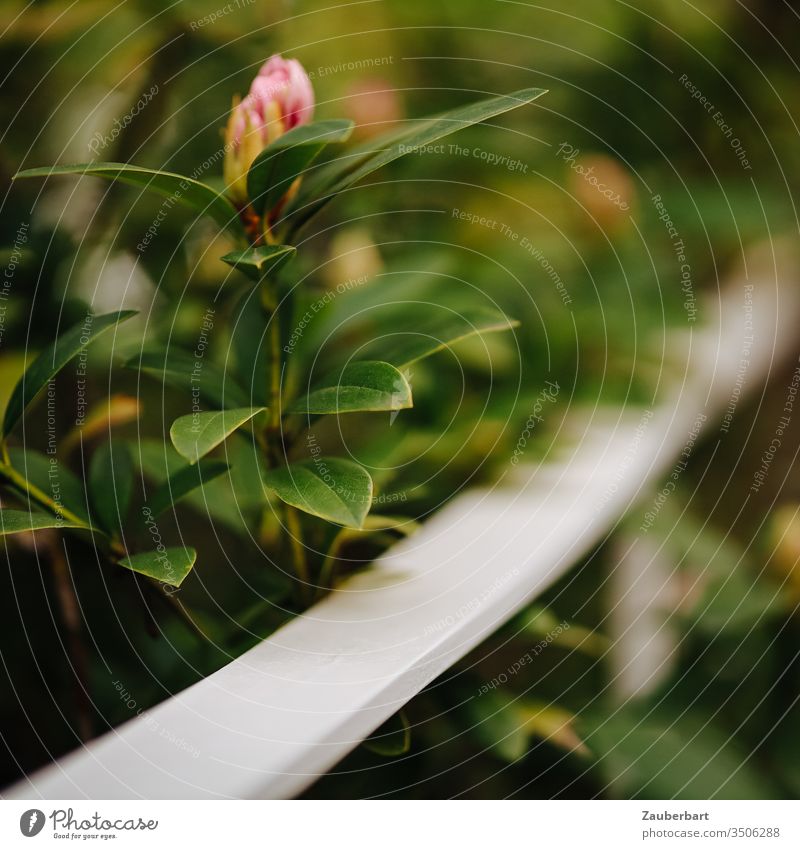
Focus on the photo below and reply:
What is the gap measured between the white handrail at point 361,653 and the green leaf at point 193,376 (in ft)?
0.41

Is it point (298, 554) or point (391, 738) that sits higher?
point (298, 554)

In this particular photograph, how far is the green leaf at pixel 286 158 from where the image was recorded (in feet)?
1.05

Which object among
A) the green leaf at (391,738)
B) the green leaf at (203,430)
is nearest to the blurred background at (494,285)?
the green leaf at (391,738)

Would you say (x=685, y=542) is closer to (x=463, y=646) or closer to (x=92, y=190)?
(x=463, y=646)

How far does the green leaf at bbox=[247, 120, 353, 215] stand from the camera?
0.32m

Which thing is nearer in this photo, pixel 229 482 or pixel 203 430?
pixel 203 430

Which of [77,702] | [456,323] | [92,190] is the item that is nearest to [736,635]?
[456,323]

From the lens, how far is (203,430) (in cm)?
31

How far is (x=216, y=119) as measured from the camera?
51 cm

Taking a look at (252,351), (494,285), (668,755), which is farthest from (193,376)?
(668,755)
